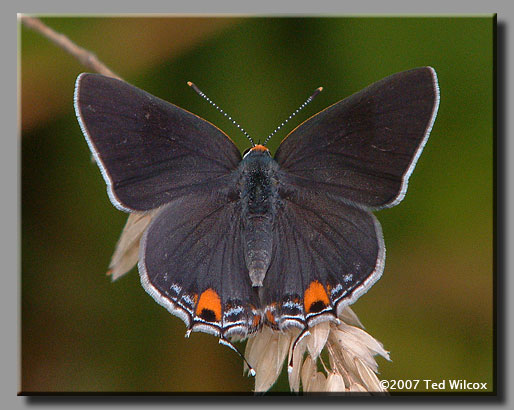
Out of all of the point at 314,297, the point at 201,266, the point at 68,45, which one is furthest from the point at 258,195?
the point at 68,45

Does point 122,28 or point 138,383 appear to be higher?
point 122,28

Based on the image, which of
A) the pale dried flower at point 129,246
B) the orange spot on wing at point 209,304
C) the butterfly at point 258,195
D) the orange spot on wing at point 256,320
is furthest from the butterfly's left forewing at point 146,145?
the orange spot on wing at point 256,320

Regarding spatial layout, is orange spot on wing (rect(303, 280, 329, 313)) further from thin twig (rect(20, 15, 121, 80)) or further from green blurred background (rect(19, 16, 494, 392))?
thin twig (rect(20, 15, 121, 80))

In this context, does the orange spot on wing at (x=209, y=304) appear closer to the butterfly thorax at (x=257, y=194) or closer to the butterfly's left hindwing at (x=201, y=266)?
the butterfly's left hindwing at (x=201, y=266)

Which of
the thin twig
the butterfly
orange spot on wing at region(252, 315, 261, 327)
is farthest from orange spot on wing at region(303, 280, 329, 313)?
the thin twig

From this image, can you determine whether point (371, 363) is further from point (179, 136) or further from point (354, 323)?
point (179, 136)

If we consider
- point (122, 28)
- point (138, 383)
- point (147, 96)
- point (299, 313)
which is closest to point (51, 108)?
point (122, 28)

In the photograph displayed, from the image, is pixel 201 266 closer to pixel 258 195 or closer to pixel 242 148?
pixel 258 195
